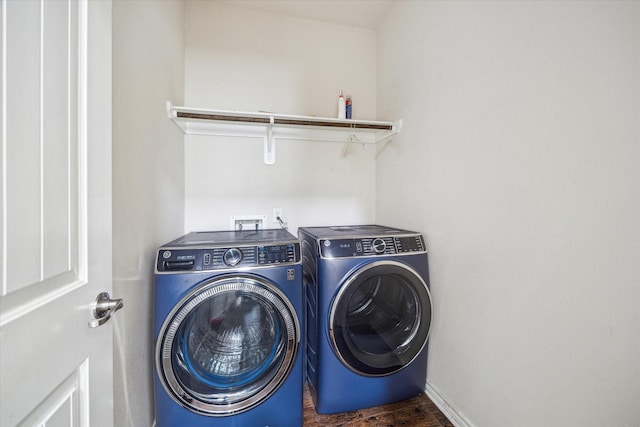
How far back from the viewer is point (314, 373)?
4.59 ft

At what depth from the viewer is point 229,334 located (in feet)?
4.16

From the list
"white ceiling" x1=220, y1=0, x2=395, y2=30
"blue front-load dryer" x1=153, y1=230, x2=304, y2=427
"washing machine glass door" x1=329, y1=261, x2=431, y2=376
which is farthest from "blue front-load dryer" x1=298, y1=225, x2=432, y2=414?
"white ceiling" x1=220, y1=0, x2=395, y2=30

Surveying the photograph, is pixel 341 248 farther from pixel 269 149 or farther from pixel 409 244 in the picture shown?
pixel 269 149

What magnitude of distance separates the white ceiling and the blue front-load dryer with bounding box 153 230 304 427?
1869 mm

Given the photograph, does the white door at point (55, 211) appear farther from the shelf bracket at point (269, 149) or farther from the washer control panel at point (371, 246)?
the shelf bracket at point (269, 149)

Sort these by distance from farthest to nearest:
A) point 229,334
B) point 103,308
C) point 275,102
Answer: point 275,102 → point 229,334 → point 103,308

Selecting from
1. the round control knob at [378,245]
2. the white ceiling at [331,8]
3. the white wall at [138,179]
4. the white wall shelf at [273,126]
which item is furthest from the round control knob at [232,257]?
the white ceiling at [331,8]

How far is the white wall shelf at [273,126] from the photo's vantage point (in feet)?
5.07

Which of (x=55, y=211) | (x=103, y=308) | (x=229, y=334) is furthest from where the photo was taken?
(x=229, y=334)

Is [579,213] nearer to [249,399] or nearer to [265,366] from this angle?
[265,366]

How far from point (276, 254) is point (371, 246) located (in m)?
0.53

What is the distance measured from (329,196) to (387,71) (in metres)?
1.14

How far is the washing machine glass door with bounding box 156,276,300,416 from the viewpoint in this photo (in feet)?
3.60

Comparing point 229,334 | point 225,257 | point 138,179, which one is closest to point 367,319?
point 229,334
